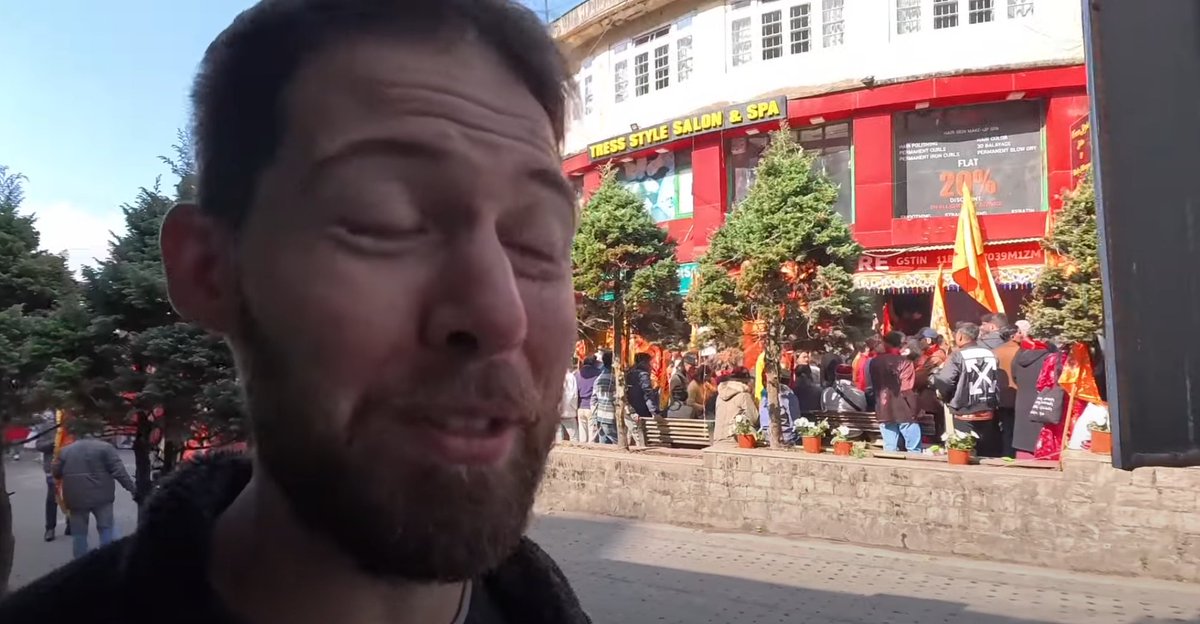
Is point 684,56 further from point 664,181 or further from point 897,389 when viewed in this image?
point 897,389

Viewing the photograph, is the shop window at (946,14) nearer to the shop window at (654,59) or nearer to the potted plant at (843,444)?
the shop window at (654,59)

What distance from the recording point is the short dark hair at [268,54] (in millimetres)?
973

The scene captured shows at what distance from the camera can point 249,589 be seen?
1.02 metres

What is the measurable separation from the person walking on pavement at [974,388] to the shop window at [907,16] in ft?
34.1

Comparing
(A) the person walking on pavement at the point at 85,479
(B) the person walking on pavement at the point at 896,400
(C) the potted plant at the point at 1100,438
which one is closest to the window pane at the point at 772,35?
(B) the person walking on pavement at the point at 896,400

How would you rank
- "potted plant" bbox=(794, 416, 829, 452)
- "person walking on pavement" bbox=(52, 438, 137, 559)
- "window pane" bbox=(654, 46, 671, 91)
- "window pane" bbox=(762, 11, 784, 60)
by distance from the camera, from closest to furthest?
"person walking on pavement" bbox=(52, 438, 137, 559) < "potted plant" bbox=(794, 416, 829, 452) < "window pane" bbox=(762, 11, 784, 60) < "window pane" bbox=(654, 46, 671, 91)

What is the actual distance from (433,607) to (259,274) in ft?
1.67

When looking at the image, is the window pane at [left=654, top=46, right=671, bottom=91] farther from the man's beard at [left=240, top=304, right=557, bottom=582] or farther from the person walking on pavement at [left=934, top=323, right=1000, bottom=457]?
the man's beard at [left=240, top=304, right=557, bottom=582]

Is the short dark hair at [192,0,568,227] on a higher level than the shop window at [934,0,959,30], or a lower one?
lower

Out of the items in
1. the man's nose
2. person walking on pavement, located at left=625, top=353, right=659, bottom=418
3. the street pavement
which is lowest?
the street pavement

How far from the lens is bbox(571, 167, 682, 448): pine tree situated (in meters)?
10.5

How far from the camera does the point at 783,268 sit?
938 centimetres

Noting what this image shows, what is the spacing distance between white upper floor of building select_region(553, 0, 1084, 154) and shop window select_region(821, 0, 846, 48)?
0.8 inches

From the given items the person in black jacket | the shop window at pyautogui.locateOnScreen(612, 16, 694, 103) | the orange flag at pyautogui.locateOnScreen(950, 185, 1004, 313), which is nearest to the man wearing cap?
the orange flag at pyautogui.locateOnScreen(950, 185, 1004, 313)
